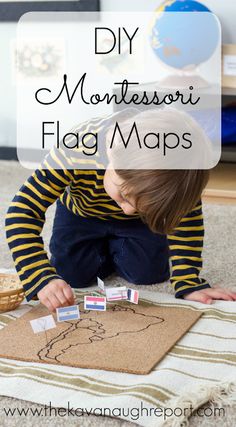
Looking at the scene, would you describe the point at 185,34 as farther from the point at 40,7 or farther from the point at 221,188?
the point at 40,7

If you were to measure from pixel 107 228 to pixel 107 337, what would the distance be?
35 centimetres

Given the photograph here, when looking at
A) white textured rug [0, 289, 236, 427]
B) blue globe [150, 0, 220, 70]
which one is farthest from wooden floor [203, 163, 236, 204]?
white textured rug [0, 289, 236, 427]

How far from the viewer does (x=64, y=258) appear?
4.90ft

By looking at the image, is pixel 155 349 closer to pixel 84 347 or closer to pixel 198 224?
pixel 84 347

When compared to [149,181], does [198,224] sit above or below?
below

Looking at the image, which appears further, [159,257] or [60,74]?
[60,74]

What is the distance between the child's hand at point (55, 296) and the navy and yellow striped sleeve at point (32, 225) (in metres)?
0.02

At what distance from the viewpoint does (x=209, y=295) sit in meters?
1.34

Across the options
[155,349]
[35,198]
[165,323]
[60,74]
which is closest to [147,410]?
[155,349]

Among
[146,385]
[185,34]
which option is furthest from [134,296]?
[185,34]

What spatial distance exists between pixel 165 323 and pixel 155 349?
0.36ft

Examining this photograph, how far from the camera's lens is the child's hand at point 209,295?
1.33 meters

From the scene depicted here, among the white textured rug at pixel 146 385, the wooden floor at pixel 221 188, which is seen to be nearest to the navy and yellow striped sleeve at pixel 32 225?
the white textured rug at pixel 146 385

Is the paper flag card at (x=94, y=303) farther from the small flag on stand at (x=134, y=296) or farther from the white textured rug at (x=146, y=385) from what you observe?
the white textured rug at (x=146, y=385)
